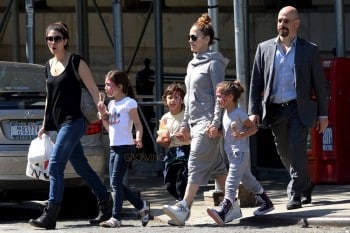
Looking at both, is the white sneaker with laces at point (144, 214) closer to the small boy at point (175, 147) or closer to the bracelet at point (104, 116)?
the small boy at point (175, 147)

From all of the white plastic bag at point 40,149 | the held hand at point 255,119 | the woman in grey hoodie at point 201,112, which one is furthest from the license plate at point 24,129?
the held hand at point 255,119

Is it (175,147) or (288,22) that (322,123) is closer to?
(288,22)

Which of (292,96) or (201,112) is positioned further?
(292,96)

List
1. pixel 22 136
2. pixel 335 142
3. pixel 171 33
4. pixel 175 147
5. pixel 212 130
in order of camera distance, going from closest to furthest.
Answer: pixel 212 130
pixel 175 147
pixel 22 136
pixel 335 142
pixel 171 33

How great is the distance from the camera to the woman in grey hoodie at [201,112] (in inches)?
403

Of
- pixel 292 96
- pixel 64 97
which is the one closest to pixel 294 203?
pixel 292 96

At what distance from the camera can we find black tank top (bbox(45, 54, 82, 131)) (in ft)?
34.6

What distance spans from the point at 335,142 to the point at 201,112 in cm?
297

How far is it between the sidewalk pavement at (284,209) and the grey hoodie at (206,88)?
102 centimetres

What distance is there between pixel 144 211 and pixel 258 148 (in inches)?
169

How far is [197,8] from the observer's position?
58.1 ft

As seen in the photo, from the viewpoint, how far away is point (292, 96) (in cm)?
1059

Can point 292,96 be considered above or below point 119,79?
below

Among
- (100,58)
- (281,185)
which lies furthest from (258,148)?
(100,58)
